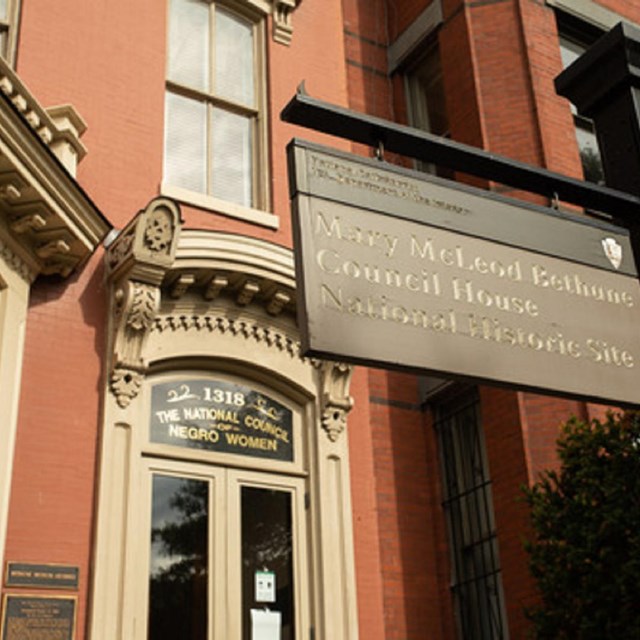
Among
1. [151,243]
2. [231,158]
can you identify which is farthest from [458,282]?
[231,158]

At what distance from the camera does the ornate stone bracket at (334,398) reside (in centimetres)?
875

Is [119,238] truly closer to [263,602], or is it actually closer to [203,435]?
[203,435]

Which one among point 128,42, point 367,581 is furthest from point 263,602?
point 128,42

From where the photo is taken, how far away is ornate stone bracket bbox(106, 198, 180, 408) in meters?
7.63

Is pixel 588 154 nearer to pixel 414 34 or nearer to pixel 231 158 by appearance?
pixel 414 34

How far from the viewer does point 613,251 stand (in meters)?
3.54

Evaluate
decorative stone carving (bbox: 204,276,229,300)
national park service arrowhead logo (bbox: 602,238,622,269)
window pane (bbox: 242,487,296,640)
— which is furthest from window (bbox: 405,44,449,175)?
national park service arrowhead logo (bbox: 602,238,622,269)

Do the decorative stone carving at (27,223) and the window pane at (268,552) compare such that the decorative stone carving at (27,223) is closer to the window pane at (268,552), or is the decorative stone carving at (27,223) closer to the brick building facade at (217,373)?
the brick building facade at (217,373)

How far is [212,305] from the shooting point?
8.49 m

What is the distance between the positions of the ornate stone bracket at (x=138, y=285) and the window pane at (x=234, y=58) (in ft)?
8.82

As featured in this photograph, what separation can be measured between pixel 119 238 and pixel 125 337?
2.88ft

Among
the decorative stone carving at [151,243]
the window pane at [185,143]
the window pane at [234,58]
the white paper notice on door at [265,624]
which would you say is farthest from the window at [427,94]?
the white paper notice on door at [265,624]

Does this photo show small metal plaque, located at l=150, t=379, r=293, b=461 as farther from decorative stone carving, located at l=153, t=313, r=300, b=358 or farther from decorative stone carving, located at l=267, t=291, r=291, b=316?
decorative stone carving, located at l=267, t=291, r=291, b=316

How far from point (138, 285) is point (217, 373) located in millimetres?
1252
